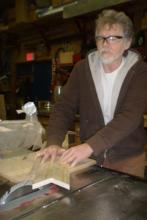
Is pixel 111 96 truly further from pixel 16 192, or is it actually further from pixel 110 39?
pixel 16 192

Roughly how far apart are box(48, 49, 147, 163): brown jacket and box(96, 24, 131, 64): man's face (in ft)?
0.33

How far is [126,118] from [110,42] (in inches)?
12.9

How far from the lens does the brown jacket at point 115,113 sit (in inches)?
44.5

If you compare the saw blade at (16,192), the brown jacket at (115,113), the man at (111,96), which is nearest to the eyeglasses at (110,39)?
the man at (111,96)

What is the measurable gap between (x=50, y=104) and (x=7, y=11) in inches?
60.6

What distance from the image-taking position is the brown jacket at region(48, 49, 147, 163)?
113 centimetres

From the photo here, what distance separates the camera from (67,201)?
0.75 m

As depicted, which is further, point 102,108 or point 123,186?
point 102,108

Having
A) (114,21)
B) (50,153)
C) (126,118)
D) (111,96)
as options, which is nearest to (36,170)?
(50,153)

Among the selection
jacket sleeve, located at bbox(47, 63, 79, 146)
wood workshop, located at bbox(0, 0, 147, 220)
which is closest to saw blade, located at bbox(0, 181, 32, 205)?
wood workshop, located at bbox(0, 0, 147, 220)

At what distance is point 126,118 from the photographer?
3.69ft

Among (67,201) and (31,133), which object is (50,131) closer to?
(31,133)

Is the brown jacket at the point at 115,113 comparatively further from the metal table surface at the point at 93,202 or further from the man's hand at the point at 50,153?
the metal table surface at the point at 93,202

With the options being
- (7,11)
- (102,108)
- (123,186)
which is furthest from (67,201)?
(7,11)
